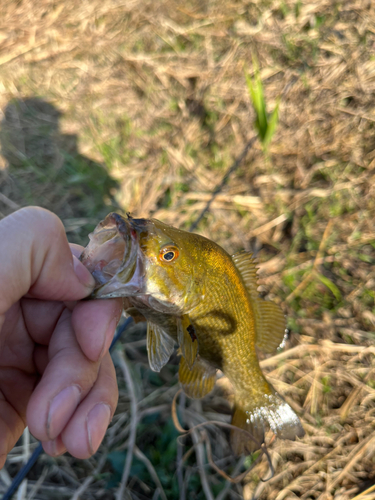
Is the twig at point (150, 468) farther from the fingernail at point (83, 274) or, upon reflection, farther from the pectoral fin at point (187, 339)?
the fingernail at point (83, 274)

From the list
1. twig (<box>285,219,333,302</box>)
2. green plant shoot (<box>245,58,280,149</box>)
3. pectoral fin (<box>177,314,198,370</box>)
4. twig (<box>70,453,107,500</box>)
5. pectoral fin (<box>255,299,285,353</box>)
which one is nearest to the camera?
pectoral fin (<box>177,314,198,370</box>)

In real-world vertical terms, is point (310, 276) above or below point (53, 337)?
below

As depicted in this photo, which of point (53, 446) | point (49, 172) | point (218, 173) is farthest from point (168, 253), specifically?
point (49, 172)

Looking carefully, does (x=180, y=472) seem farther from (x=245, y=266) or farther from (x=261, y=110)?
(x=261, y=110)

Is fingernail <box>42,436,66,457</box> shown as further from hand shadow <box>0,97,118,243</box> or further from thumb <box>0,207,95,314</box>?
hand shadow <box>0,97,118,243</box>

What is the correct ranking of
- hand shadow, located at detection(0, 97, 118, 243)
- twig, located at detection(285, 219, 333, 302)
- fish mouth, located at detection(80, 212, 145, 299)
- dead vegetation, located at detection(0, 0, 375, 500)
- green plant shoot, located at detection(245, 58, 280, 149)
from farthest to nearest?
hand shadow, located at detection(0, 97, 118, 243), twig, located at detection(285, 219, 333, 302), green plant shoot, located at detection(245, 58, 280, 149), dead vegetation, located at detection(0, 0, 375, 500), fish mouth, located at detection(80, 212, 145, 299)

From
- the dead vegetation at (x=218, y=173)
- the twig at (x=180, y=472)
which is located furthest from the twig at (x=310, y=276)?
the twig at (x=180, y=472)

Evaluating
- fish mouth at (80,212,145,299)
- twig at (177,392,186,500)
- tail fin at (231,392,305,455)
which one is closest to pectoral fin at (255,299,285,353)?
tail fin at (231,392,305,455)
